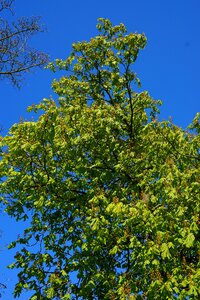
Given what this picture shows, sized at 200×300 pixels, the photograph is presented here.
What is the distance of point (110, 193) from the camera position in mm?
16609

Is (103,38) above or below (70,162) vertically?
above

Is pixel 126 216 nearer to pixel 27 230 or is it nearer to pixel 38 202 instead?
pixel 38 202

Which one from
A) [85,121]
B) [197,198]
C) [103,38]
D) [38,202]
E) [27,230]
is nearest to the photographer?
[197,198]

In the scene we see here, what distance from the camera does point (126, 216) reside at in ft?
43.7

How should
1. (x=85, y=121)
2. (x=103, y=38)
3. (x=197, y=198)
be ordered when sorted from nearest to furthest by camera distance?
(x=197, y=198)
(x=85, y=121)
(x=103, y=38)

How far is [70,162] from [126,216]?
4021mm

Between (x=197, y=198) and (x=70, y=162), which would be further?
(x=70, y=162)

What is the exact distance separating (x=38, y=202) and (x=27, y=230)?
2959 mm

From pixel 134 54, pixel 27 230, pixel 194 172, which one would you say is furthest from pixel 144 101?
pixel 27 230

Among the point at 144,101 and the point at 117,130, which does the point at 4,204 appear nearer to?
the point at 117,130

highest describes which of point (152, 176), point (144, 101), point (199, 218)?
point (144, 101)

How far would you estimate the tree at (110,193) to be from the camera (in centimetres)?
1292

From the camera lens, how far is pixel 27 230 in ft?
56.9

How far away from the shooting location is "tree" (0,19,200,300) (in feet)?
42.4
